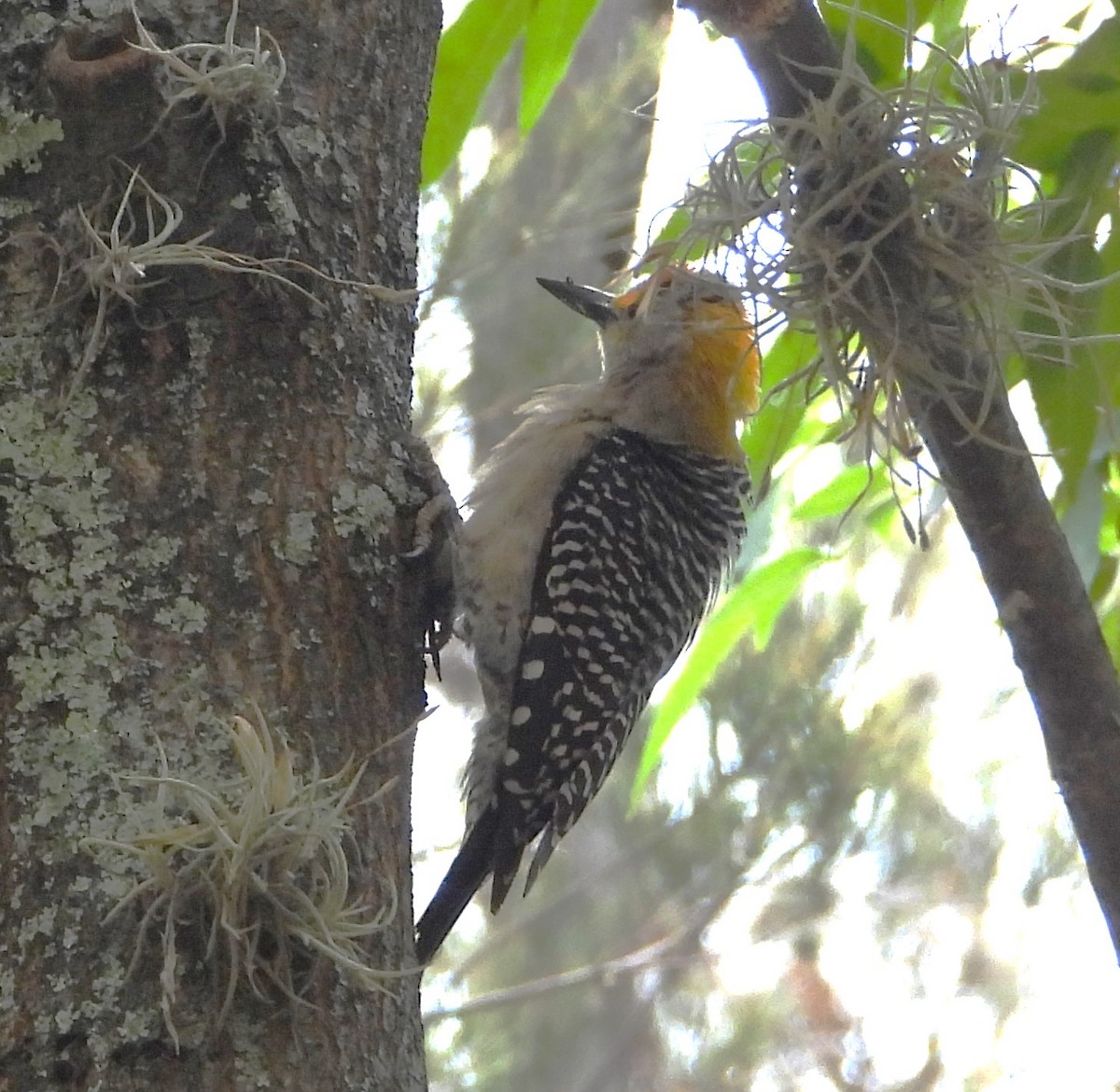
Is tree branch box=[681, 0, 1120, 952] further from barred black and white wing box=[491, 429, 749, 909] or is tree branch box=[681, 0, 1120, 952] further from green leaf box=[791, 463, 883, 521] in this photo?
barred black and white wing box=[491, 429, 749, 909]

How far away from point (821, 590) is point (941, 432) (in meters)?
5.66

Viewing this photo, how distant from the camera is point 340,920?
1.45 m

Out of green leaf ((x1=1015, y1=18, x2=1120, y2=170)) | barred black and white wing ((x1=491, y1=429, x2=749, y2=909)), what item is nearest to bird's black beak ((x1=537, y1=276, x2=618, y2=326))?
barred black and white wing ((x1=491, y1=429, x2=749, y2=909))

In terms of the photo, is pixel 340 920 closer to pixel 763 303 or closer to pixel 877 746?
pixel 763 303

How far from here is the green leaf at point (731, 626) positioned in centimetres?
274

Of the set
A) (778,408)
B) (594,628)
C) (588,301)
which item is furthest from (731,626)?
(588,301)

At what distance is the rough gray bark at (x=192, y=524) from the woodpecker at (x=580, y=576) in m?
0.68

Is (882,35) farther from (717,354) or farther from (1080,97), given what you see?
(717,354)

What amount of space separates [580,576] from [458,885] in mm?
598

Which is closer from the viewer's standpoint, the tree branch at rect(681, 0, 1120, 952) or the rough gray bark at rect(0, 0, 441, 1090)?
the rough gray bark at rect(0, 0, 441, 1090)

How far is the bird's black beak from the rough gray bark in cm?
139

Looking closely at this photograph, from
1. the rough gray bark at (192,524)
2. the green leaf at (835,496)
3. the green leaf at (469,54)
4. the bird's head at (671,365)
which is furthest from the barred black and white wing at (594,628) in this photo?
the rough gray bark at (192,524)

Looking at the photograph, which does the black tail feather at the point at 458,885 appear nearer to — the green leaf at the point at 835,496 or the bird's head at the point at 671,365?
the green leaf at the point at 835,496

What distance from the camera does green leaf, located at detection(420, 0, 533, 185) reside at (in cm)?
240
